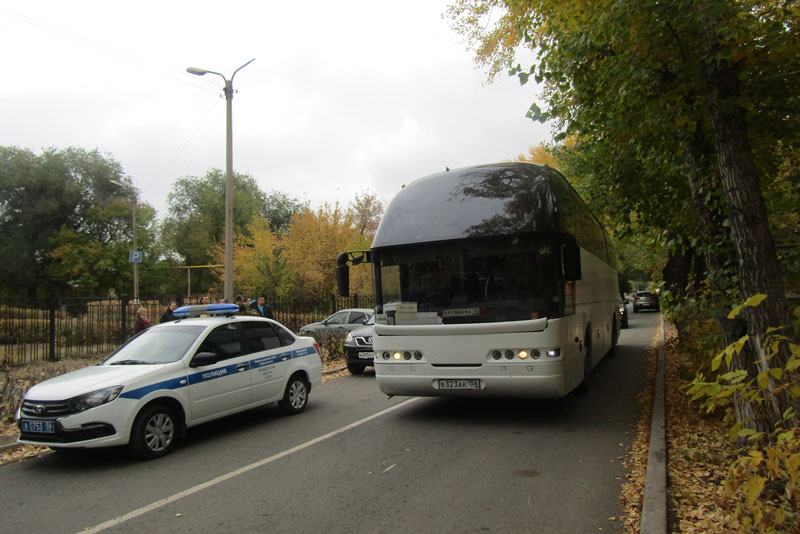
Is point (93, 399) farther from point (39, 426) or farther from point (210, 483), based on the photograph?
point (210, 483)

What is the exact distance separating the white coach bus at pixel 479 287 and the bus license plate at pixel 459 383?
0.04 feet

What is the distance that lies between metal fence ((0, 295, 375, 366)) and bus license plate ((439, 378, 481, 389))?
10839 millimetres

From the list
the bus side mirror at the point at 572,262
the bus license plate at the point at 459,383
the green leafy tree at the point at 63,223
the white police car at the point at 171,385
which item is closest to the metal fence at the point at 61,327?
the white police car at the point at 171,385

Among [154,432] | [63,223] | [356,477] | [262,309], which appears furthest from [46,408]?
[63,223]

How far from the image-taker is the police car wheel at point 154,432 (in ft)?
20.6

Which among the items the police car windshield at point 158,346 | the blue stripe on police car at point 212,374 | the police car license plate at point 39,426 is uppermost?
the police car windshield at point 158,346

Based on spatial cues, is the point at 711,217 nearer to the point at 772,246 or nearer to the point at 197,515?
the point at 772,246

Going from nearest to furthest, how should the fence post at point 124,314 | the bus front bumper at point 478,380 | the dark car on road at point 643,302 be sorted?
1. the bus front bumper at point 478,380
2. the fence post at point 124,314
3. the dark car on road at point 643,302

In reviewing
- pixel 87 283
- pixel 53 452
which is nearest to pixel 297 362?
pixel 53 452

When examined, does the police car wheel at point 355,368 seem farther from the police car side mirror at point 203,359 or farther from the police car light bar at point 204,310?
the police car side mirror at point 203,359

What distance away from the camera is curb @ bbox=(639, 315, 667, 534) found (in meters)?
4.13

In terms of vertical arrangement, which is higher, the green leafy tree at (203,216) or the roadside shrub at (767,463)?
the green leafy tree at (203,216)

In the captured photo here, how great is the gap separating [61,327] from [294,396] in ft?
30.6

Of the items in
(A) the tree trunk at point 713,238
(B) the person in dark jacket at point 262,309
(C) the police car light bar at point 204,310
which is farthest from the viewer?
(B) the person in dark jacket at point 262,309
